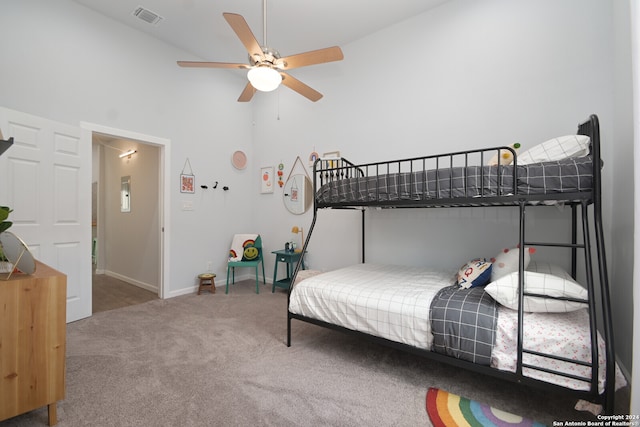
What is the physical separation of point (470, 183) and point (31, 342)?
242 centimetres

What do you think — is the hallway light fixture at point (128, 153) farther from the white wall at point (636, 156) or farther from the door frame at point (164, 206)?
the white wall at point (636, 156)

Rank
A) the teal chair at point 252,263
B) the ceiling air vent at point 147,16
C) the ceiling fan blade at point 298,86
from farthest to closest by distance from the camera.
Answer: the teal chair at point 252,263, the ceiling air vent at point 147,16, the ceiling fan blade at point 298,86

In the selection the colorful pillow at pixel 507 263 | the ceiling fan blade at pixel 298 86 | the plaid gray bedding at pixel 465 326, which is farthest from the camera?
the ceiling fan blade at pixel 298 86

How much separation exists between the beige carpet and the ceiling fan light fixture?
6.19 feet

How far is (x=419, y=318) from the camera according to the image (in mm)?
1704

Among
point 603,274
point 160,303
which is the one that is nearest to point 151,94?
point 160,303

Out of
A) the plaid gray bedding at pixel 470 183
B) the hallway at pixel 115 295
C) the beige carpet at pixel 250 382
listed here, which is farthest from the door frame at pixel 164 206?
the plaid gray bedding at pixel 470 183

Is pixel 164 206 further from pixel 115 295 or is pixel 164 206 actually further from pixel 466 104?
pixel 466 104

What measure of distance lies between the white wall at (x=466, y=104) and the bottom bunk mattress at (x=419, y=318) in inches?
23.3

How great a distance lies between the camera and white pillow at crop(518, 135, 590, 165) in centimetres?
167

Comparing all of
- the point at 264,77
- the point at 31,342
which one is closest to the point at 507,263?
the point at 264,77

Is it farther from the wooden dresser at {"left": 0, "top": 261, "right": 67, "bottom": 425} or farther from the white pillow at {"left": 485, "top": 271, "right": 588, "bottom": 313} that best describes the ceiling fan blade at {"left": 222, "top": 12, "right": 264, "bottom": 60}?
the white pillow at {"left": 485, "top": 271, "right": 588, "bottom": 313}

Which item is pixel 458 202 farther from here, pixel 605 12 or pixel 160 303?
pixel 160 303

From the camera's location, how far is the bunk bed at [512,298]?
1353 mm
